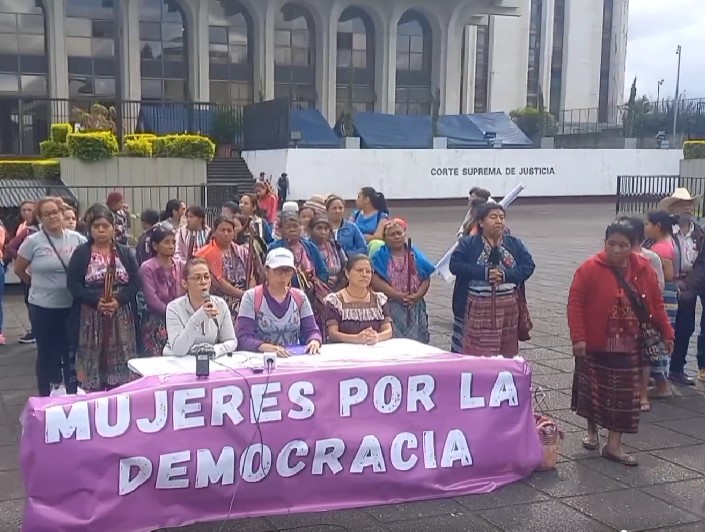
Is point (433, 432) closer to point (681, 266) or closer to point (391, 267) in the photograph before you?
point (391, 267)

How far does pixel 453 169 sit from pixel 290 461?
2595 centimetres

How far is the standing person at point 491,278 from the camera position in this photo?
6289 mm

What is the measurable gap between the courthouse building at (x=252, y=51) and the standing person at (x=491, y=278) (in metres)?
26.0

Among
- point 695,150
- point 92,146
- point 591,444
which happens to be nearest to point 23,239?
point 591,444

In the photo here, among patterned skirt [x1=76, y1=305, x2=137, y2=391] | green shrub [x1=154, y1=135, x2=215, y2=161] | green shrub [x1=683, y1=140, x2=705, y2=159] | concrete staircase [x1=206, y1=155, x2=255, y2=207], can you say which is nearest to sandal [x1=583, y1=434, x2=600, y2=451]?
patterned skirt [x1=76, y1=305, x2=137, y2=391]

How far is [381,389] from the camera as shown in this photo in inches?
183

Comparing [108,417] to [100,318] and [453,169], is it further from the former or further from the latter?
[453,169]

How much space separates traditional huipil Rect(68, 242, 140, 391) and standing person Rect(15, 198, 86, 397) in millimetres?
212

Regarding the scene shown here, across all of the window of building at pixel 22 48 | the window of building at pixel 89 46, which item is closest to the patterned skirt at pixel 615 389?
the window of building at pixel 89 46

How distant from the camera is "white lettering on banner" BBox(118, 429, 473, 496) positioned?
13.8ft

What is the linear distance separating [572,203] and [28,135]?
21.3 meters

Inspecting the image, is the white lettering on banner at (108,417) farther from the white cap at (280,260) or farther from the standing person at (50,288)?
the standing person at (50,288)

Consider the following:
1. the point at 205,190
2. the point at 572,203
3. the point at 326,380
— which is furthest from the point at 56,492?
the point at 572,203

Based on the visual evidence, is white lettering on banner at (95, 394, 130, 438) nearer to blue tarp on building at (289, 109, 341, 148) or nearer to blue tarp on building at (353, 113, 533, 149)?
blue tarp on building at (289, 109, 341, 148)
